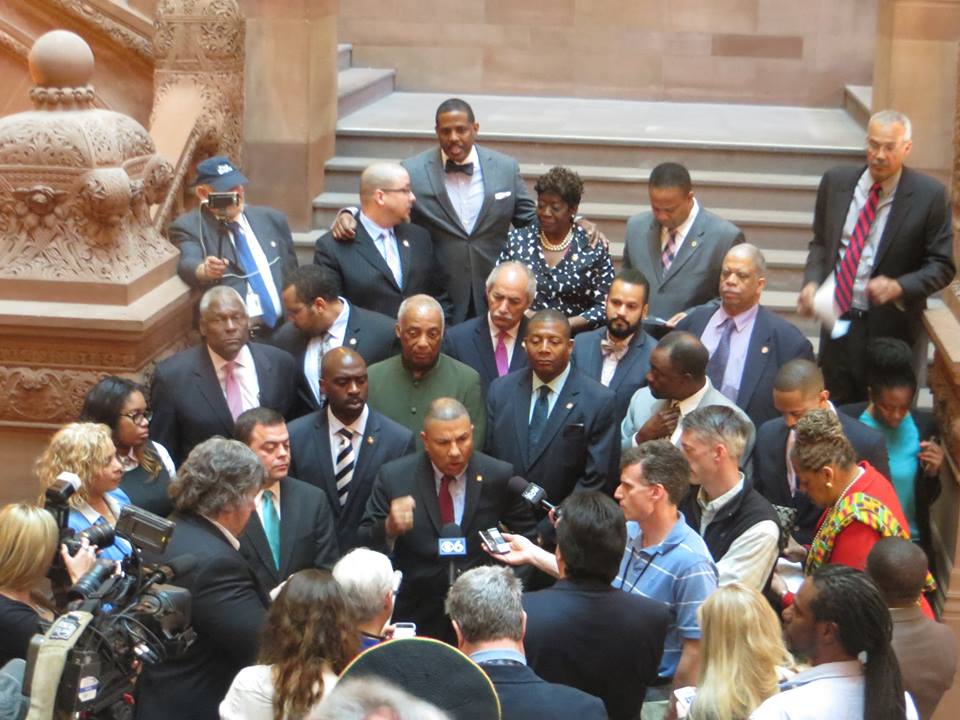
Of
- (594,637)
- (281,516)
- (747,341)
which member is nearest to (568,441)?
(747,341)

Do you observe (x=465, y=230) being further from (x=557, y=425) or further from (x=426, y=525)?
(x=426, y=525)

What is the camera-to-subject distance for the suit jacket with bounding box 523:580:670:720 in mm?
5746

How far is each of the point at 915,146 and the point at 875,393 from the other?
10.1 feet

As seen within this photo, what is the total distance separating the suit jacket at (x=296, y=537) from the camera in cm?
678

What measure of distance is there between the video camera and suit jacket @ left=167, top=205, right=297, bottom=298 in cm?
319

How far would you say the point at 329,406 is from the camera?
7730mm

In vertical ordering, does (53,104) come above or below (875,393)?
above

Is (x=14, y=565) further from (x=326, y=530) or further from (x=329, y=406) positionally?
(x=329, y=406)

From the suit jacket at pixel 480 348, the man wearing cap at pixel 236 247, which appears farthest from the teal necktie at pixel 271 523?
the man wearing cap at pixel 236 247

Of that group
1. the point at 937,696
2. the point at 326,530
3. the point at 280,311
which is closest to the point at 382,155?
the point at 280,311

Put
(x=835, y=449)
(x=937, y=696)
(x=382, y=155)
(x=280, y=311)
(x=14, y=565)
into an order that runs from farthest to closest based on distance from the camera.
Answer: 1. (x=382, y=155)
2. (x=280, y=311)
3. (x=835, y=449)
4. (x=937, y=696)
5. (x=14, y=565)

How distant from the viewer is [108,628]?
17.1ft

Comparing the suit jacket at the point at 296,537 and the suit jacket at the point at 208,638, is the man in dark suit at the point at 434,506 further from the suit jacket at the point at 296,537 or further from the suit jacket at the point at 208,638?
the suit jacket at the point at 208,638

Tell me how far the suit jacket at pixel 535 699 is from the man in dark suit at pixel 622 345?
3.01m
